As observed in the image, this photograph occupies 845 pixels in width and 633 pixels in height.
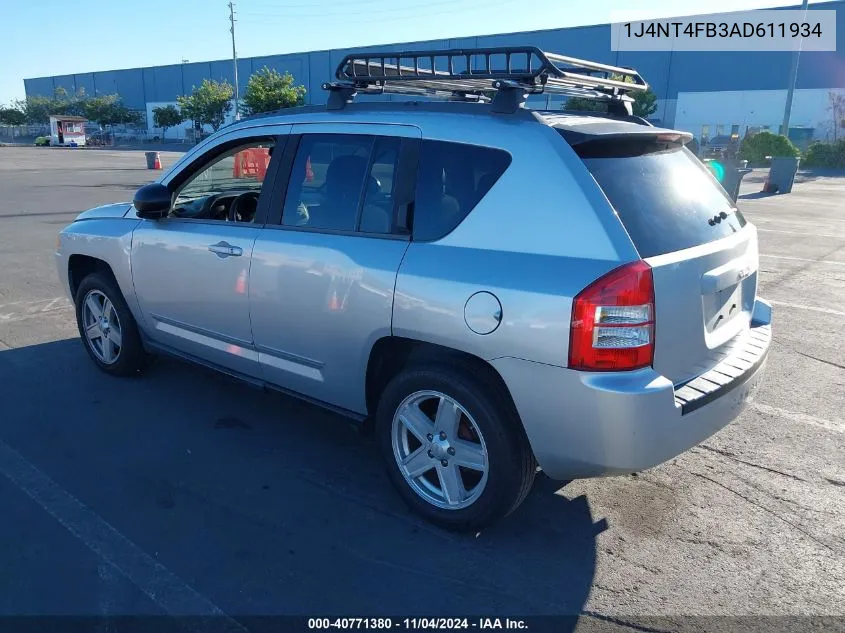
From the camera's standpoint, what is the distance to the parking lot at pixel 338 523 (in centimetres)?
271

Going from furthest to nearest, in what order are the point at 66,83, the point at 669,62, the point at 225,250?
1. the point at 66,83
2. the point at 669,62
3. the point at 225,250

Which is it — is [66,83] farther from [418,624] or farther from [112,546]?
[418,624]

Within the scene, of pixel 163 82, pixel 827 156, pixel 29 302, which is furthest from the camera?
pixel 163 82

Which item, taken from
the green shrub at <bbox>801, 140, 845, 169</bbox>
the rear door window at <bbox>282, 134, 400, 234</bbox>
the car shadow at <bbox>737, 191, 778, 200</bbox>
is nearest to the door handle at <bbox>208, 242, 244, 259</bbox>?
the rear door window at <bbox>282, 134, 400, 234</bbox>

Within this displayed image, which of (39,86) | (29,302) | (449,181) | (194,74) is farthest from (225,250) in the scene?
(39,86)

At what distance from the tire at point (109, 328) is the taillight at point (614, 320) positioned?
337 cm

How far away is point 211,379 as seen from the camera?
499 cm

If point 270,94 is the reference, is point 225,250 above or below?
below

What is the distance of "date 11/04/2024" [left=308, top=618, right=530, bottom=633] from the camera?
8.46 ft

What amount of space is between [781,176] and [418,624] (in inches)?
Answer: 858

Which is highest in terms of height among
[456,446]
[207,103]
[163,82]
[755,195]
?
[163,82]

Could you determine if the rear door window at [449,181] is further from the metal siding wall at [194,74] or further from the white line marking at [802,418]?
the metal siding wall at [194,74]

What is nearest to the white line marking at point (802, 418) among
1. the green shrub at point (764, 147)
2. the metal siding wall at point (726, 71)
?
the green shrub at point (764, 147)

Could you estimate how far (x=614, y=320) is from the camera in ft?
8.45
